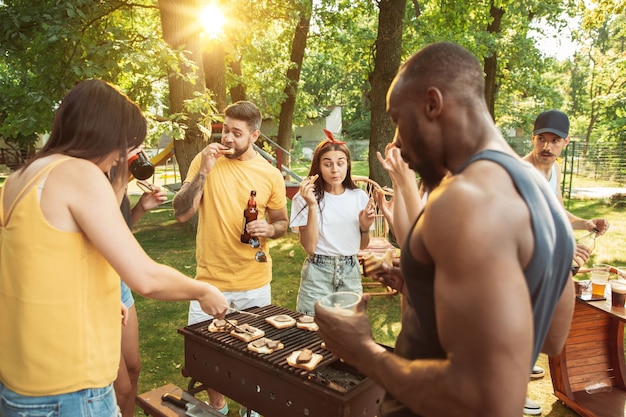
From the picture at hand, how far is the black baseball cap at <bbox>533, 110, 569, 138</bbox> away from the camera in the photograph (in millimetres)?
4340

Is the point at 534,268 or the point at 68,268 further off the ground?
the point at 534,268

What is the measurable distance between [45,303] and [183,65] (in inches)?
277

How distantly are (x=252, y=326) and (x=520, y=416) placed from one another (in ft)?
6.95

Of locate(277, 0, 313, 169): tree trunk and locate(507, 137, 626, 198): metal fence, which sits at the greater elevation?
locate(277, 0, 313, 169): tree trunk

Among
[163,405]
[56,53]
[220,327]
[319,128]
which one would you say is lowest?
[163,405]

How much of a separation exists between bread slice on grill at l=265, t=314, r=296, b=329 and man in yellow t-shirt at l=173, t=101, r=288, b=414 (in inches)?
31.0

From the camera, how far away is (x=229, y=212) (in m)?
3.85

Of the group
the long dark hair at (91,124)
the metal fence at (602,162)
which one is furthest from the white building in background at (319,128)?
the long dark hair at (91,124)

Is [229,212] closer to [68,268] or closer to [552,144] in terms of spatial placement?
[68,268]

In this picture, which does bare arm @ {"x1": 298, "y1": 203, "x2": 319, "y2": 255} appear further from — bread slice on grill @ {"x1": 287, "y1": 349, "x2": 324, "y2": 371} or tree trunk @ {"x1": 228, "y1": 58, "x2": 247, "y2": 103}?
tree trunk @ {"x1": 228, "y1": 58, "x2": 247, "y2": 103}

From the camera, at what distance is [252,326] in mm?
3053

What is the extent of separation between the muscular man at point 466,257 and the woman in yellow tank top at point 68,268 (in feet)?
3.51

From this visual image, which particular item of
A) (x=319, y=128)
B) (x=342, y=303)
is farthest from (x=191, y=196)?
(x=319, y=128)

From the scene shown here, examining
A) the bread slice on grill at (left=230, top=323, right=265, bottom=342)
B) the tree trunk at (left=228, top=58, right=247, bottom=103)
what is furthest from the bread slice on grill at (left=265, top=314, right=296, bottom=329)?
the tree trunk at (left=228, top=58, right=247, bottom=103)
